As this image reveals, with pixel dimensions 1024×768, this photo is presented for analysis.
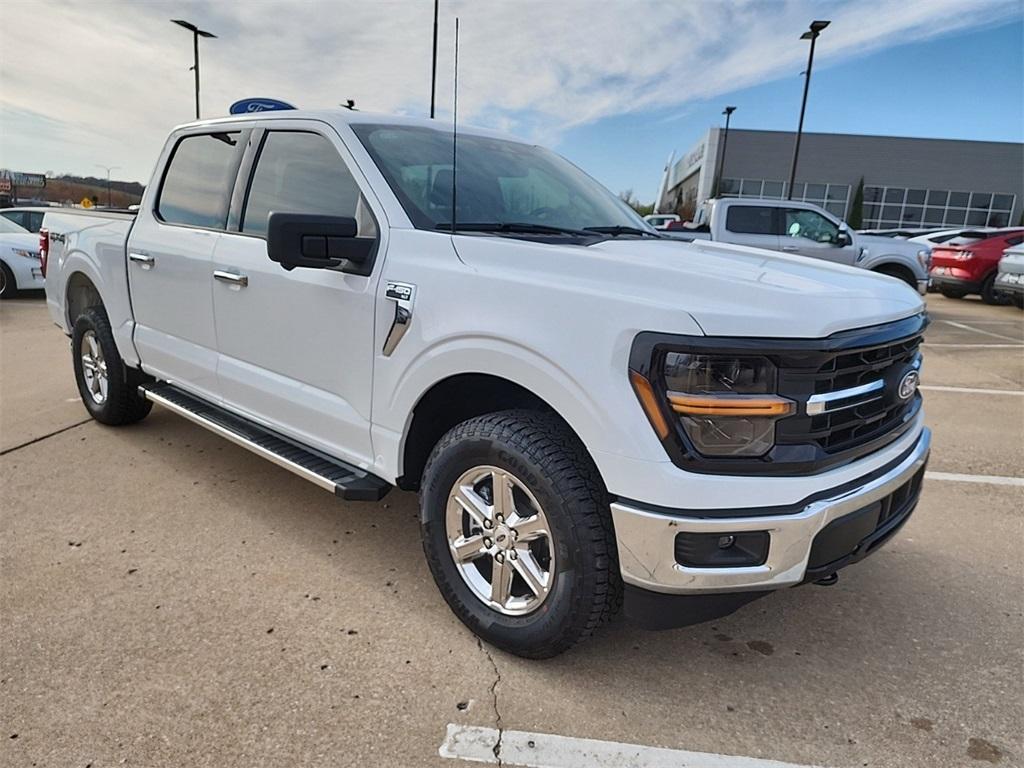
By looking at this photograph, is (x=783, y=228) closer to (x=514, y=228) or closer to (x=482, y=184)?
(x=482, y=184)

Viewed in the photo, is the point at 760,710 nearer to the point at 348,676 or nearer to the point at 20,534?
the point at 348,676

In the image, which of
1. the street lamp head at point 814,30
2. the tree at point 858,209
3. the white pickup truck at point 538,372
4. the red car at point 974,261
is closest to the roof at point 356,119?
the white pickup truck at point 538,372

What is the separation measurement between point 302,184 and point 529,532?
192 centimetres

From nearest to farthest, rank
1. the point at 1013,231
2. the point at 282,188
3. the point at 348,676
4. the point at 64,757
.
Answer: the point at 64,757
the point at 348,676
the point at 282,188
the point at 1013,231

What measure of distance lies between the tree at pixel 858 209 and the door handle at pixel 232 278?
40.6 m

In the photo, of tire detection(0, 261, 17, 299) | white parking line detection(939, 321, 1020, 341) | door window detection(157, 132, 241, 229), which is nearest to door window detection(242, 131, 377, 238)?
door window detection(157, 132, 241, 229)

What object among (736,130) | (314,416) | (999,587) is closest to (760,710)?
(999,587)

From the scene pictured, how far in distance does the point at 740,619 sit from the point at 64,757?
7.69ft

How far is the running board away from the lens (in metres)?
2.86

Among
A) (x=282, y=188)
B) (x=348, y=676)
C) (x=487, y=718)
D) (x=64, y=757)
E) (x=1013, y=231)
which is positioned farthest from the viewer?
(x=1013, y=231)

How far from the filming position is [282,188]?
10.9ft

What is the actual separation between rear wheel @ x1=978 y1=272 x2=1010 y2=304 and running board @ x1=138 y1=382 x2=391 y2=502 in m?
15.0

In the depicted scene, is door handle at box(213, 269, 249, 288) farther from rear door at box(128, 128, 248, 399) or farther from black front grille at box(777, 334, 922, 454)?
black front grille at box(777, 334, 922, 454)

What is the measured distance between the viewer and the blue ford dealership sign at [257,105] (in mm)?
4230
